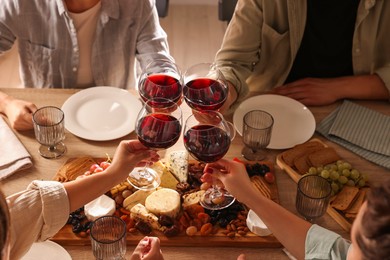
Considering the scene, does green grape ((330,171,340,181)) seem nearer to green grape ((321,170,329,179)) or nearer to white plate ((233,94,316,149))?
green grape ((321,170,329,179))

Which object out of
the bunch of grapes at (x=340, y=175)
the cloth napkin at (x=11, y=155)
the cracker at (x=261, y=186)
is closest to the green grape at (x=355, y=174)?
the bunch of grapes at (x=340, y=175)

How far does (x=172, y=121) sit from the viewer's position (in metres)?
1.51

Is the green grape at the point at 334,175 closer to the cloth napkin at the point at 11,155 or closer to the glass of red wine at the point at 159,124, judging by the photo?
the glass of red wine at the point at 159,124

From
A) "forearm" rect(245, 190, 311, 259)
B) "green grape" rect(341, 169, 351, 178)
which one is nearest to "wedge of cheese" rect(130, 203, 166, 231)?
"forearm" rect(245, 190, 311, 259)

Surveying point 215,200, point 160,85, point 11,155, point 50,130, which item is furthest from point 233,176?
point 11,155

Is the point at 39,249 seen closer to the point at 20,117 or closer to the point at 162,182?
the point at 162,182

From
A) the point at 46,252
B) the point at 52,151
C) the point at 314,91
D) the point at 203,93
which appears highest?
the point at 203,93

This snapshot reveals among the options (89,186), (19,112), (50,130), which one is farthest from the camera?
(19,112)

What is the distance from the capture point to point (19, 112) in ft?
6.02

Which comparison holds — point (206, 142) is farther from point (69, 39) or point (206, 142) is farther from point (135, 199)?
point (69, 39)

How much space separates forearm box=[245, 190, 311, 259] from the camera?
1475mm

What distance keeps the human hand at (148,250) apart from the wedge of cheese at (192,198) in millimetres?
215

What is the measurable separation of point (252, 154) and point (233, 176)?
0.28m

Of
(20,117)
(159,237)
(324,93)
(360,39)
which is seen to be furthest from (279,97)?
(20,117)
